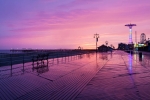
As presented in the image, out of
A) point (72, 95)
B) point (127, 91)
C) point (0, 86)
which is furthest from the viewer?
point (0, 86)

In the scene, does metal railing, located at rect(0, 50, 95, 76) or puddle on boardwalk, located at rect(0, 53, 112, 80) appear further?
metal railing, located at rect(0, 50, 95, 76)

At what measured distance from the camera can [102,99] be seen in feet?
19.9

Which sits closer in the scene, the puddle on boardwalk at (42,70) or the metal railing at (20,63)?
the puddle on boardwalk at (42,70)

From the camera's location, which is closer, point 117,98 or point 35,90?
point 117,98

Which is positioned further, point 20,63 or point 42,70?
point 20,63

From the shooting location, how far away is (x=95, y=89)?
7.51 meters

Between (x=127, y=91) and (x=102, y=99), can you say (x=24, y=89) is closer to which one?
(x=102, y=99)

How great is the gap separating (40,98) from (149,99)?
3.49 m

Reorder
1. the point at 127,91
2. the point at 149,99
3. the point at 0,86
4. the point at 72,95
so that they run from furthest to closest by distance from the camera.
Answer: the point at 0,86 < the point at 127,91 < the point at 72,95 < the point at 149,99

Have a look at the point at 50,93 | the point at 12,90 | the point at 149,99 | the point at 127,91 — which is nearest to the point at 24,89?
the point at 12,90

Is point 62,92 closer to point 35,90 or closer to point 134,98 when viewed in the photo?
point 35,90

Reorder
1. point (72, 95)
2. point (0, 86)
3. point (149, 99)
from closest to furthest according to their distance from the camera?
point (149, 99), point (72, 95), point (0, 86)

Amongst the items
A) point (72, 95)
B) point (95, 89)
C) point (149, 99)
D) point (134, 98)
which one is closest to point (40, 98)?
point (72, 95)

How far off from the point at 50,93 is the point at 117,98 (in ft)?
7.74
